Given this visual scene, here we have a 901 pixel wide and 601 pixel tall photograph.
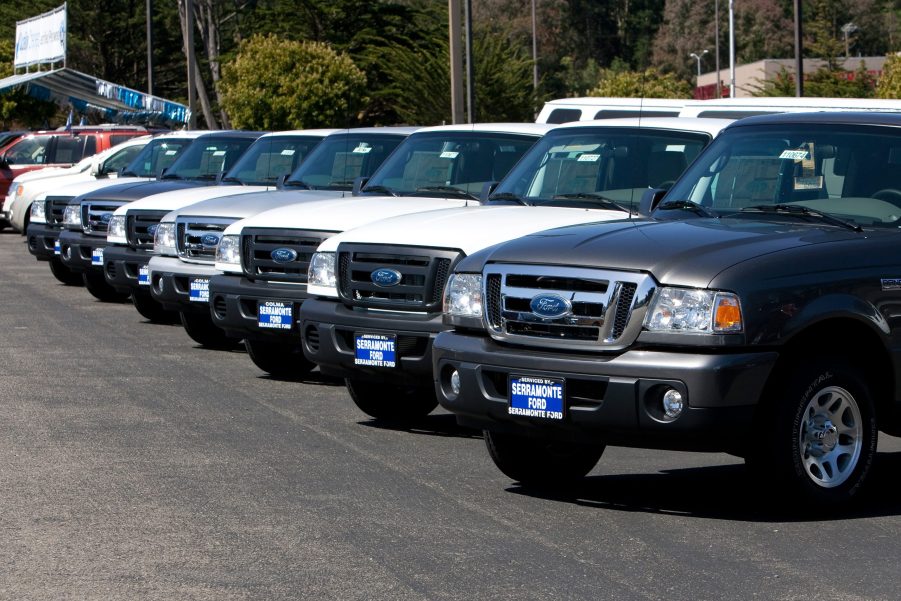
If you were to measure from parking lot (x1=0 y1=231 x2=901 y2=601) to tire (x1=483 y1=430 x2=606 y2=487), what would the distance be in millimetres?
124

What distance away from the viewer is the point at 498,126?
508 inches

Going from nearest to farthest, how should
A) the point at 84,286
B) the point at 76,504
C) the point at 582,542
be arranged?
the point at 582,542
the point at 76,504
the point at 84,286

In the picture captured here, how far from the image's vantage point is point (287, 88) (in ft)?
165

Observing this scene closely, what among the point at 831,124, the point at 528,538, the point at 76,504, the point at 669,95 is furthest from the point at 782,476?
the point at 669,95

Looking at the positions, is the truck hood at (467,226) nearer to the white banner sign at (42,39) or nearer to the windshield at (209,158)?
the windshield at (209,158)

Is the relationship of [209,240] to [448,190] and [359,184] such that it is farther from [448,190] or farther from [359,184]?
[448,190]

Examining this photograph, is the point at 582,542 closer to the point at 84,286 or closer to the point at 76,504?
the point at 76,504

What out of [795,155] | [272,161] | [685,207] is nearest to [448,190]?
[685,207]

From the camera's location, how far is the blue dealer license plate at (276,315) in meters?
11.7

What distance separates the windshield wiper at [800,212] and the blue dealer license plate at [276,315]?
4365 mm

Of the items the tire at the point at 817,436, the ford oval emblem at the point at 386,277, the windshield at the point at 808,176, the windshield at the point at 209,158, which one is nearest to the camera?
the tire at the point at 817,436

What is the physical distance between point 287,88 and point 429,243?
41.3 metres

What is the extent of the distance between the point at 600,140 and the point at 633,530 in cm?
417

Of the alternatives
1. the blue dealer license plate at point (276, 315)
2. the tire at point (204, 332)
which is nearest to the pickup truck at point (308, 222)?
the blue dealer license plate at point (276, 315)
